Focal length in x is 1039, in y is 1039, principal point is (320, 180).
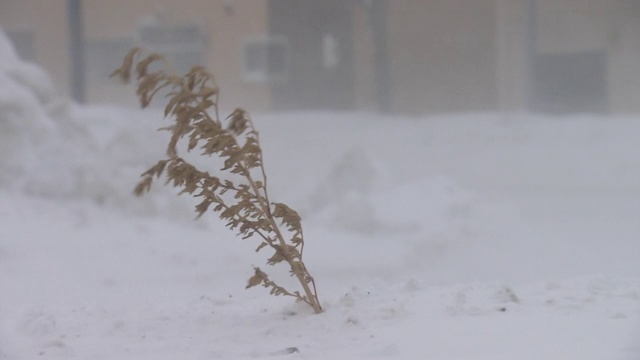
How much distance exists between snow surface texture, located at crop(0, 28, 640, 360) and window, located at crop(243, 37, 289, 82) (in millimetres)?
608

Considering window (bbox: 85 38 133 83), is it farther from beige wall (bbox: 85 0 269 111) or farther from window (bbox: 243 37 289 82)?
window (bbox: 243 37 289 82)

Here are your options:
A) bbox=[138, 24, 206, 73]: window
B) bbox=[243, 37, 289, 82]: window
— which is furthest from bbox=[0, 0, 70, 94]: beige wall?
bbox=[243, 37, 289, 82]: window

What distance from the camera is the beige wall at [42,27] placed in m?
12.1

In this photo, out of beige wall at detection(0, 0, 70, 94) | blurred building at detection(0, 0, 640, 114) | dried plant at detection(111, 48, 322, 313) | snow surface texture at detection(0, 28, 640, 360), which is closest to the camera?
dried plant at detection(111, 48, 322, 313)

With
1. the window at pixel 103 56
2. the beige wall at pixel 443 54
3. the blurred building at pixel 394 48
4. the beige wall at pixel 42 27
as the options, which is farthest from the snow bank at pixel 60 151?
the beige wall at pixel 443 54

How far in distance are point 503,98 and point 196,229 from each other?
5424 mm

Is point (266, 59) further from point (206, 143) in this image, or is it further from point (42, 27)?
point (206, 143)

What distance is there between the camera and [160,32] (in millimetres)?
12766

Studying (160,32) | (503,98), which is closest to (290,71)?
(160,32)

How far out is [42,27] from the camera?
12.1 meters

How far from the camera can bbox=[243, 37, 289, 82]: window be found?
12.7 m

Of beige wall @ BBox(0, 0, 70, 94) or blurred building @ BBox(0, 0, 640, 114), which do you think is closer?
beige wall @ BBox(0, 0, 70, 94)

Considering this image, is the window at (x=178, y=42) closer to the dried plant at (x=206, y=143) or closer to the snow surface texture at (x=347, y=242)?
the snow surface texture at (x=347, y=242)

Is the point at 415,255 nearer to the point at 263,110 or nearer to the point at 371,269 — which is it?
the point at 371,269
